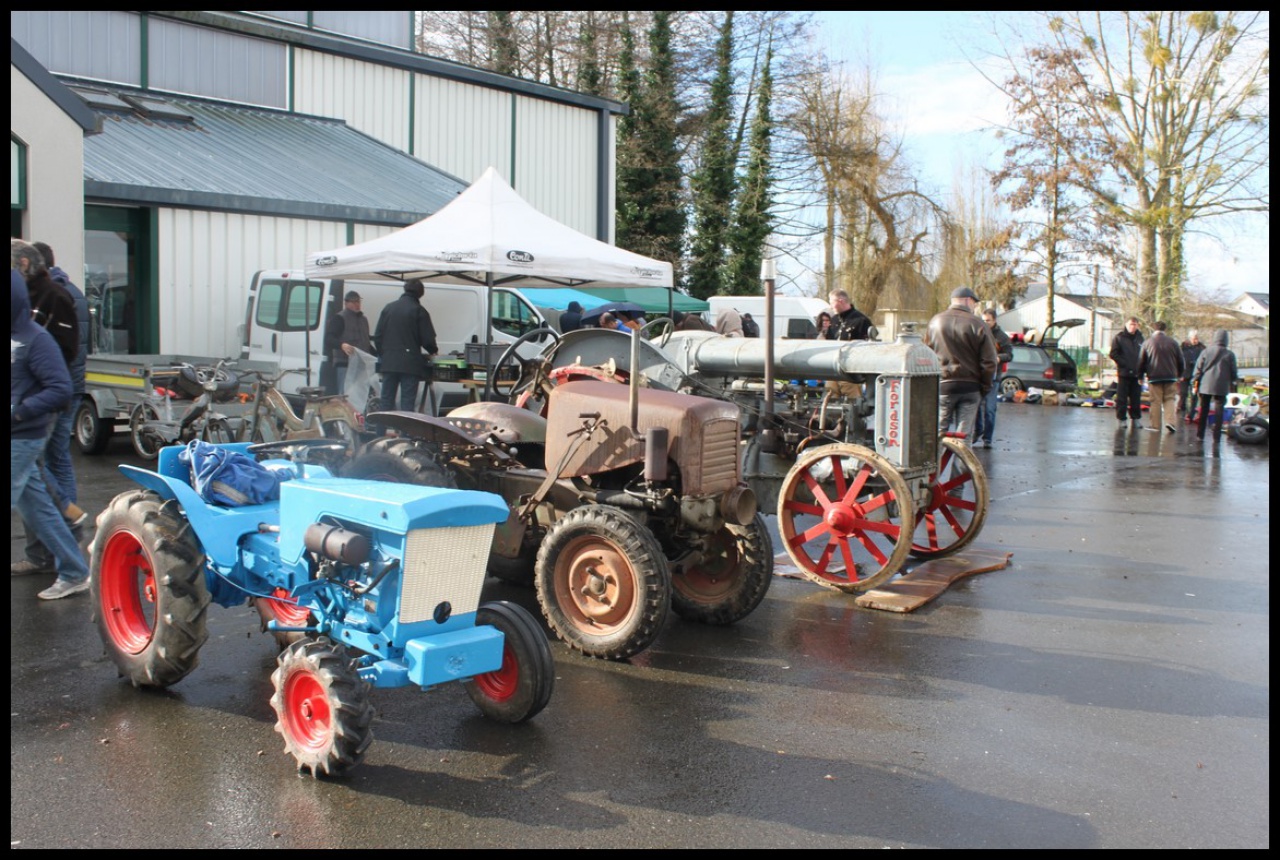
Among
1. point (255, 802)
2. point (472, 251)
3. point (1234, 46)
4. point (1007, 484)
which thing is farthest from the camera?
point (1234, 46)

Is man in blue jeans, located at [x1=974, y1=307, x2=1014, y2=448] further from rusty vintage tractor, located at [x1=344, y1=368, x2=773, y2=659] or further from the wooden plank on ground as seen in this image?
rusty vintage tractor, located at [x1=344, y1=368, x2=773, y2=659]

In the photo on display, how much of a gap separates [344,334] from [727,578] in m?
8.48

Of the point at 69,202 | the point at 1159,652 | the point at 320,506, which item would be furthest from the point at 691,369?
the point at 69,202

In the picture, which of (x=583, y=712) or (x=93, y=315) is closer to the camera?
(x=583, y=712)

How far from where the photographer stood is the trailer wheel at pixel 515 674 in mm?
4441

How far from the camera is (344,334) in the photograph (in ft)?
44.6

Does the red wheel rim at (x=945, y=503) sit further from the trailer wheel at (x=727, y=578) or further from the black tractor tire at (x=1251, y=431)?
the black tractor tire at (x=1251, y=431)

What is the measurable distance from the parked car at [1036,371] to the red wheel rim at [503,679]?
920 inches

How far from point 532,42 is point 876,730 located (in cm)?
3403

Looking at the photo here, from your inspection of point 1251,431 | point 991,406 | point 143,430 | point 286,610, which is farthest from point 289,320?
point 1251,431

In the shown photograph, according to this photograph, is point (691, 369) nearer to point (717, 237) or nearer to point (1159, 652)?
point (1159, 652)

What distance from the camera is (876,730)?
4.68 m

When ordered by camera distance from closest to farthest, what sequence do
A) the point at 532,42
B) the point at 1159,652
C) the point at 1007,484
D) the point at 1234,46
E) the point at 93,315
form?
the point at 1159,652
the point at 1007,484
the point at 93,315
the point at 1234,46
the point at 532,42

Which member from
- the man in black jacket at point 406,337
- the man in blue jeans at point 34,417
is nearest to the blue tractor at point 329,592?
the man in blue jeans at point 34,417
